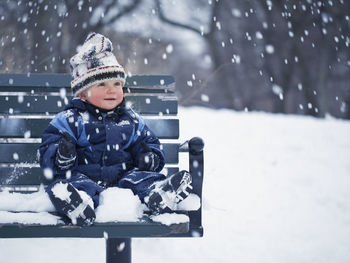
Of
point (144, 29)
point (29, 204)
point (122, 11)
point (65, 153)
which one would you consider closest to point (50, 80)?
point (65, 153)

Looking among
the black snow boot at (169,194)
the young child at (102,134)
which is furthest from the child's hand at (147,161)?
the black snow boot at (169,194)

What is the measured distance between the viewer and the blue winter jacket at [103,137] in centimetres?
246

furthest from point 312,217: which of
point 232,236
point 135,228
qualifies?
point 135,228

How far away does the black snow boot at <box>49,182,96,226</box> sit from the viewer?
186 cm

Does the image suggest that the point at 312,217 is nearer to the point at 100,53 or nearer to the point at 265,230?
the point at 265,230

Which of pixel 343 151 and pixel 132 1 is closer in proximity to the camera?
pixel 343 151

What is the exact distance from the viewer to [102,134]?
2.57 metres

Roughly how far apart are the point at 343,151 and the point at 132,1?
385 centimetres

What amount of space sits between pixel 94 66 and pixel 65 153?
0.66 meters

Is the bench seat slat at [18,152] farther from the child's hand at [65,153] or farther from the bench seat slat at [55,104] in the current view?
the child's hand at [65,153]

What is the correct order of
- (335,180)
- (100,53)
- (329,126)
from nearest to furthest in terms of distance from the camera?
1. (100,53)
2. (335,180)
3. (329,126)

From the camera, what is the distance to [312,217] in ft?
13.2

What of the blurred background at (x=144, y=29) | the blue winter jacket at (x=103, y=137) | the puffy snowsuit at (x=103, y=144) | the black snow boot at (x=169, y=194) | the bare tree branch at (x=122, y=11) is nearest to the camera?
the black snow boot at (x=169, y=194)

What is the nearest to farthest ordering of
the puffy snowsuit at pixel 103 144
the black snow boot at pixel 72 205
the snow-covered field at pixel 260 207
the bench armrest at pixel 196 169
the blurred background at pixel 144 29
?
the black snow boot at pixel 72 205 < the bench armrest at pixel 196 169 < the puffy snowsuit at pixel 103 144 < the snow-covered field at pixel 260 207 < the blurred background at pixel 144 29
